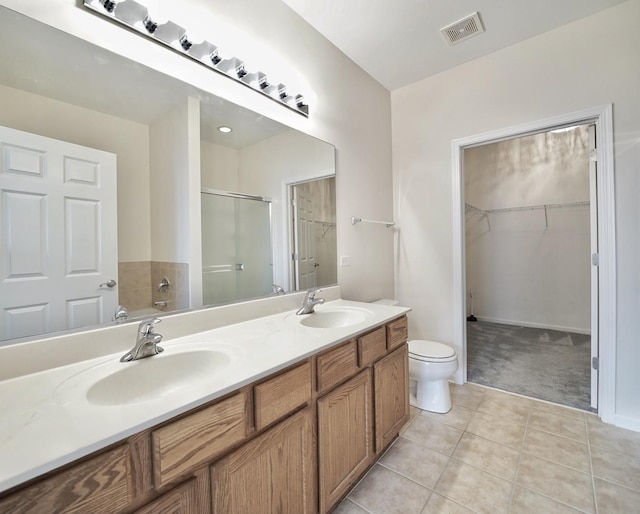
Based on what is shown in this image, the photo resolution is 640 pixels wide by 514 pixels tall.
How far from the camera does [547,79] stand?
6.60ft

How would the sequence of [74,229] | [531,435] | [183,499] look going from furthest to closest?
[531,435], [74,229], [183,499]

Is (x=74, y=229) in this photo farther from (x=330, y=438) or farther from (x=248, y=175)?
(x=330, y=438)

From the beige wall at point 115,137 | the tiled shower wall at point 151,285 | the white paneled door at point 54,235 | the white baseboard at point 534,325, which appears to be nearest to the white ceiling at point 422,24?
the beige wall at point 115,137

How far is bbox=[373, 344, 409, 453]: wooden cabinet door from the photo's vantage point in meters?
1.43

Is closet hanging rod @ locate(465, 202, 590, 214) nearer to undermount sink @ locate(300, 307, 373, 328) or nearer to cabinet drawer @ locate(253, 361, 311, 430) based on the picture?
undermount sink @ locate(300, 307, 373, 328)

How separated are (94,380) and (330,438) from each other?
2.79 feet

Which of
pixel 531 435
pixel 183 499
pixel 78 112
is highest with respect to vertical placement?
pixel 78 112

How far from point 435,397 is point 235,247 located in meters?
1.72

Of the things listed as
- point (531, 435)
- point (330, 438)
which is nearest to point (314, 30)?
point (330, 438)

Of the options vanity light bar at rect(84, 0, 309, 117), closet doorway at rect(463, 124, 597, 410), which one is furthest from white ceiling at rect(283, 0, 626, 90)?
closet doorway at rect(463, 124, 597, 410)

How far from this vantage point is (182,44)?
1.24m

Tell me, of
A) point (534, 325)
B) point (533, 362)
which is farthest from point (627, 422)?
point (534, 325)

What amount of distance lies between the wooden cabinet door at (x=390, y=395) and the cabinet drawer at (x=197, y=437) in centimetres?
79

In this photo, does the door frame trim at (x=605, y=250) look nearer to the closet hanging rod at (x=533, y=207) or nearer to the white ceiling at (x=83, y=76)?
the closet hanging rod at (x=533, y=207)
